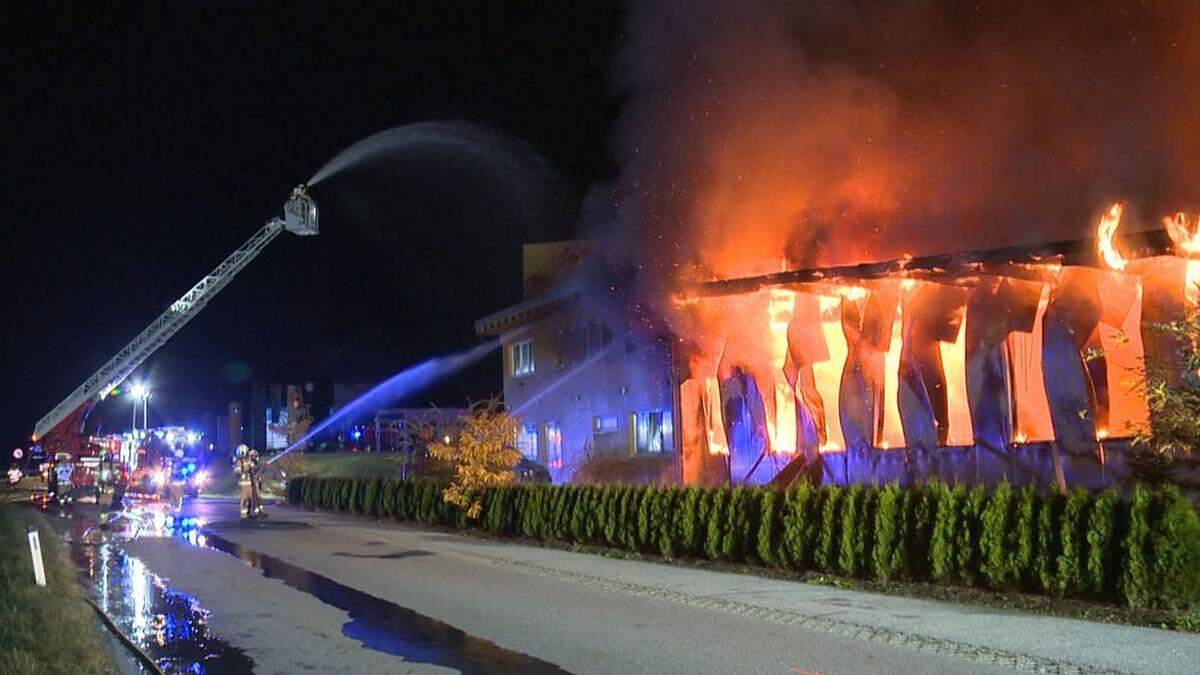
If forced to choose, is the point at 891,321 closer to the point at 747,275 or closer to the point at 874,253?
the point at 874,253

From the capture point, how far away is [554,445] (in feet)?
105

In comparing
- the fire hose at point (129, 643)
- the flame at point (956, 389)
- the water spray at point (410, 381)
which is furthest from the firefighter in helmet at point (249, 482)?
the water spray at point (410, 381)

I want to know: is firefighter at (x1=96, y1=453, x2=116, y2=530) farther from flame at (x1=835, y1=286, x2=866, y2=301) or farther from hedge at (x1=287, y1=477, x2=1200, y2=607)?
flame at (x1=835, y1=286, x2=866, y2=301)

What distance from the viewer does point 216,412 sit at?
255 ft

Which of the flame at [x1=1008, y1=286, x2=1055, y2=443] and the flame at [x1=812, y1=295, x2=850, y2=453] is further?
the flame at [x1=812, y1=295, x2=850, y2=453]

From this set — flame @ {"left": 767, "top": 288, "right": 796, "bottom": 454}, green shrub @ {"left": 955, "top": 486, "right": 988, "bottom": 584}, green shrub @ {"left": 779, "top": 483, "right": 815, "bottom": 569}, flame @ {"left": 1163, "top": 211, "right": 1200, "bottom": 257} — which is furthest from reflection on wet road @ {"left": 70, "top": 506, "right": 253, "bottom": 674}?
flame @ {"left": 1163, "top": 211, "right": 1200, "bottom": 257}

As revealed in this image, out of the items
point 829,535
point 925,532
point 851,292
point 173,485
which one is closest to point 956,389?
point 851,292

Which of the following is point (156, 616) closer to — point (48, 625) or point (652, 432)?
point (48, 625)

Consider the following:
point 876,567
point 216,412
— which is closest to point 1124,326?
point 876,567

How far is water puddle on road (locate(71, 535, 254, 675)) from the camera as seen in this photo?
876 centimetres

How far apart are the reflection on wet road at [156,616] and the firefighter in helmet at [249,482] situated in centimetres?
682

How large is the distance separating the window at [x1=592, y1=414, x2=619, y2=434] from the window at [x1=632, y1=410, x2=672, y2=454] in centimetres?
109

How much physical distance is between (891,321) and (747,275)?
394cm

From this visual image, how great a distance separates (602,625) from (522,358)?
25700 mm
